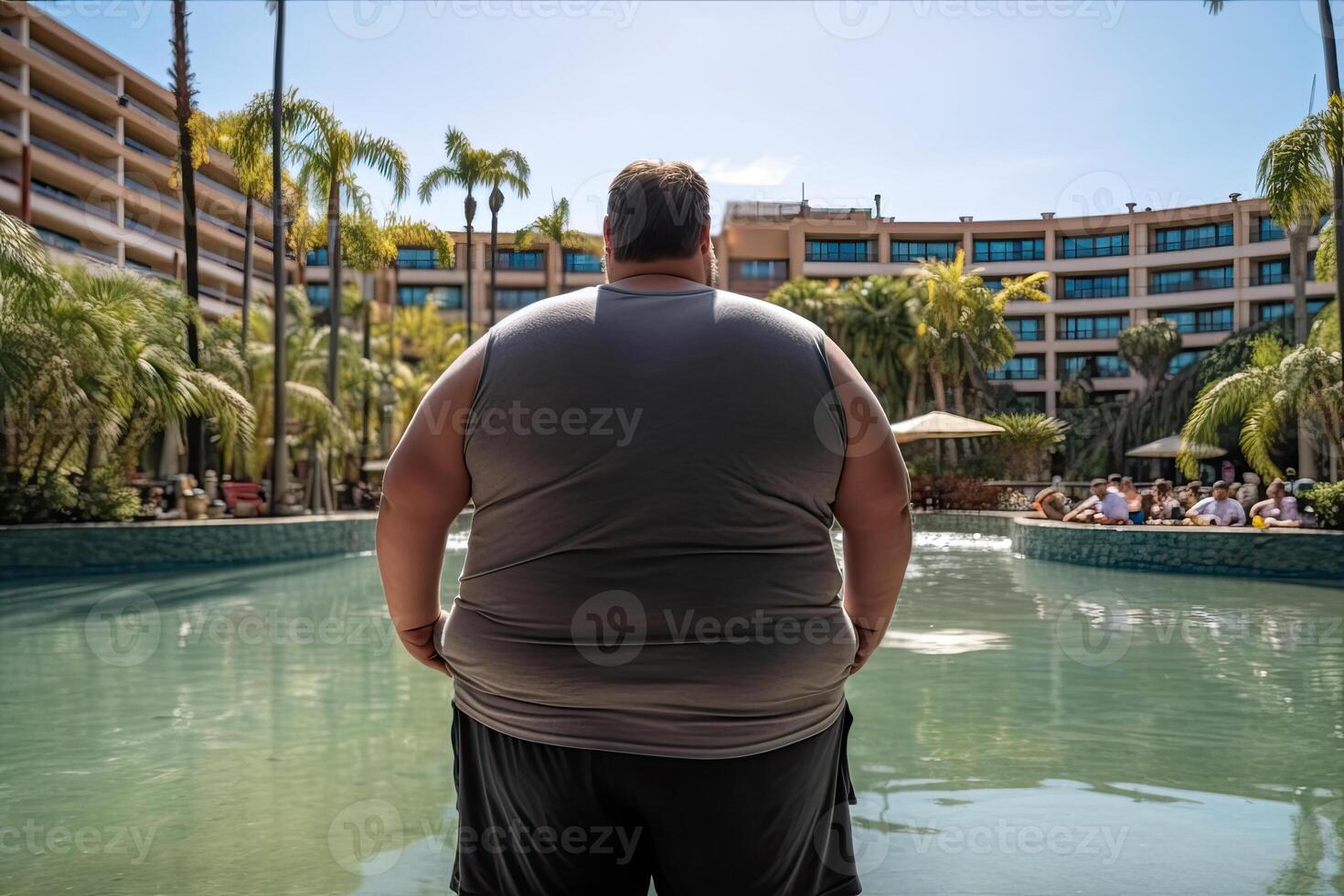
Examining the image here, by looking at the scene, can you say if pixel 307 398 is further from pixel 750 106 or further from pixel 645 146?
pixel 750 106

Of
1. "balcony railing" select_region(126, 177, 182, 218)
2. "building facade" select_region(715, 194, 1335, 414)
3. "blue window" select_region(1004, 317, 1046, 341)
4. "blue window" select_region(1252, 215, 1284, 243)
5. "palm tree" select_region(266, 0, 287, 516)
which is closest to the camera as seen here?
"palm tree" select_region(266, 0, 287, 516)

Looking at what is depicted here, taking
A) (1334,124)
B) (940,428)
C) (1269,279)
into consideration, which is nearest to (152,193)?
(940,428)

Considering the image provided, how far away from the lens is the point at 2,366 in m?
15.1

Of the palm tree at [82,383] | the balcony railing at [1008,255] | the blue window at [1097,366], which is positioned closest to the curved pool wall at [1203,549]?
the palm tree at [82,383]

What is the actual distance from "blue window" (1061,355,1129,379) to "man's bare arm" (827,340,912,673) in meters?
58.0

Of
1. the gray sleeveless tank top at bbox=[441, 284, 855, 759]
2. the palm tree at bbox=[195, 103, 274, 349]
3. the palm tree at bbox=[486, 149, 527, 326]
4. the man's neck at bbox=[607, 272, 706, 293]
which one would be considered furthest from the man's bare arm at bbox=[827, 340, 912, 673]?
the palm tree at bbox=[486, 149, 527, 326]

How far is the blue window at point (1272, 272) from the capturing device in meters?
50.6

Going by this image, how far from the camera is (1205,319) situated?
5403cm

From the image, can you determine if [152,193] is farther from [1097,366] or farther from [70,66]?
[1097,366]

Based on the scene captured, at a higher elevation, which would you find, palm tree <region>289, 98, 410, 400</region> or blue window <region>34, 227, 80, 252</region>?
blue window <region>34, 227, 80, 252</region>

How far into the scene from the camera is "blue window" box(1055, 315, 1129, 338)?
187ft

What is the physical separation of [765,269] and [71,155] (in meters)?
32.1

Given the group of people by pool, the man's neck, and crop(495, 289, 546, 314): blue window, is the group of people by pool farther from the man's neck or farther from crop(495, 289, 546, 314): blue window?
crop(495, 289, 546, 314): blue window

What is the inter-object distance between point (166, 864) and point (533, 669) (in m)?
2.78
